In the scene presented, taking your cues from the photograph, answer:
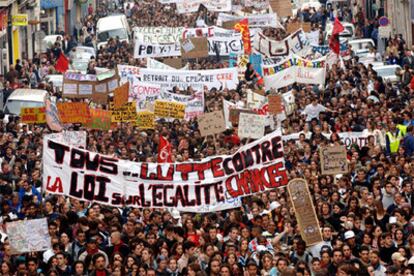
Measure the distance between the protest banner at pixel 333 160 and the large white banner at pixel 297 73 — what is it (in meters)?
11.4

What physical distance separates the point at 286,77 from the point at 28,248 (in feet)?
54.8

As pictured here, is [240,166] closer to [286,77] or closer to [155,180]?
[155,180]

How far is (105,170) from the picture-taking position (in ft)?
65.4

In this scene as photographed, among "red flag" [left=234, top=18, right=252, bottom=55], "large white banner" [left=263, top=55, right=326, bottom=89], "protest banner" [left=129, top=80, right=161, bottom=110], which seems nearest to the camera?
"protest banner" [left=129, top=80, right=161, bottom=110]

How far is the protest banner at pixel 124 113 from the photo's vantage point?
28859 millimetres

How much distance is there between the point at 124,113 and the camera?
95.1 ft

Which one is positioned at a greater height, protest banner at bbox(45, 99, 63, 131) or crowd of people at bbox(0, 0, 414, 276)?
protest banner at bbox(45, 99, 63, 131)

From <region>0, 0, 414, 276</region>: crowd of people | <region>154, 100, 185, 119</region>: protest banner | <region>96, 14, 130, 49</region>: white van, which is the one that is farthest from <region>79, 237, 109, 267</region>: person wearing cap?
<region>96, 14, 130, 49</region>: white van

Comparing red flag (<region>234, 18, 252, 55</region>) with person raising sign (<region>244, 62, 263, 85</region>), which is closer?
person raising sign (<region>244, 62, 263, 85</region>)

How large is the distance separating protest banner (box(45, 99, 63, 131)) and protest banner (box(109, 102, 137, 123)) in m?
1.56

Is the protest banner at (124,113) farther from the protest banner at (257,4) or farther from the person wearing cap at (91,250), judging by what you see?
the protest banner at (257,4)

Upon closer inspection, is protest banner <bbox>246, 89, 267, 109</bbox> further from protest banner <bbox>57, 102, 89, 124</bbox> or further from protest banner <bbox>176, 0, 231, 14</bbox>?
protest banner <bbox>176, 0, 231, 14</bbox>

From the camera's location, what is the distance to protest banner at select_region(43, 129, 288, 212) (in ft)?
64.8

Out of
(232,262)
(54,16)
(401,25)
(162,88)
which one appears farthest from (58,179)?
(54,16)
